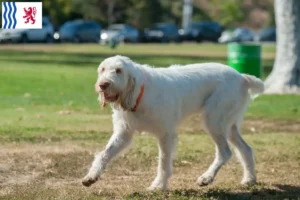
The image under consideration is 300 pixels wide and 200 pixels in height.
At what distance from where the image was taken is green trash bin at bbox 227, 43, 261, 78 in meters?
19.8

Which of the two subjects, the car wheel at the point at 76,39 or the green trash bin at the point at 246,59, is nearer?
the green trash bin at the point at 246,59

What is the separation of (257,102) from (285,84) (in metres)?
2.62

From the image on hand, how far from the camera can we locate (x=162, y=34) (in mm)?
75375

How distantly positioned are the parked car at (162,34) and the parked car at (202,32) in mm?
1222

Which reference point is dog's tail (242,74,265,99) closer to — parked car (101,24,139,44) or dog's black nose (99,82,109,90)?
dog's black nose (99,82,109,90)

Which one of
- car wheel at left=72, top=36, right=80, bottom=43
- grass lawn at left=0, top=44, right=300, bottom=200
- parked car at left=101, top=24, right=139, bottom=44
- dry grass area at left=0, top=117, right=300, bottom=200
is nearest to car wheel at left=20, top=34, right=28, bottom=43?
car wheel at left=72, top=36, right=80, bottom=43

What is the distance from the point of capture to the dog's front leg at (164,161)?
31.4ft

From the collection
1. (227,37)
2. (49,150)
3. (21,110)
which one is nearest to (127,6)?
(227,37)

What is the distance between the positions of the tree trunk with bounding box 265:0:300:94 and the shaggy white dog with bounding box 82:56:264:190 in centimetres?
1205

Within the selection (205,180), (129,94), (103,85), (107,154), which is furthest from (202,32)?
(103,85)

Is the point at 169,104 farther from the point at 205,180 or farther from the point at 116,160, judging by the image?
the point at 116,160

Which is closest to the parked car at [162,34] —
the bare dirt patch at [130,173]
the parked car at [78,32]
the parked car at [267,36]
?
the parked car at [78,32]

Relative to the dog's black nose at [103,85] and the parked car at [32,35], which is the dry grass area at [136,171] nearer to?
the dog's black nose at [103,85]

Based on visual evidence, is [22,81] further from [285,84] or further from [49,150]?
[49,150]
